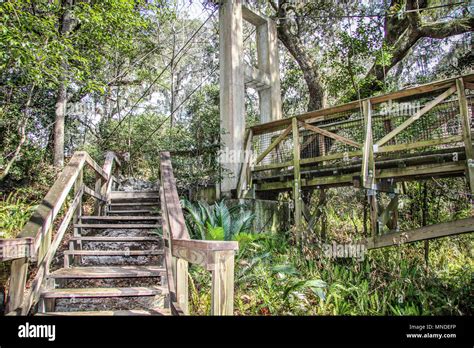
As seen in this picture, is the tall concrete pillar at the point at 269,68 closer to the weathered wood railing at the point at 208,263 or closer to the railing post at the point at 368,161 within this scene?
Result: the railing post at the point at 368,161

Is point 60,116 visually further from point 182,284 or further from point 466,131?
point 466,131

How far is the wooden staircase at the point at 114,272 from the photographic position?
9.80 ft

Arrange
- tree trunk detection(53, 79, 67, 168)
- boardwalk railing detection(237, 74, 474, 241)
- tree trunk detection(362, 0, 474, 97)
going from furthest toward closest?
tree trunk detection(362, 0, 474, 97) → tree trunk detection(53, 79, 67, 168) → boardwalk railing detection(237, 74, 474, 241)

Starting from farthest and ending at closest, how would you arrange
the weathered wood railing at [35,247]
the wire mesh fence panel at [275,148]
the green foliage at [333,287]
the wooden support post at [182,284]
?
the wire mesh fence panel at [275,148], the green foliage at [333,287], the wooden support post at [182,284], the weathered wood railing at [35,247]

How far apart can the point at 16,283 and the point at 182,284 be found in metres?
1.19

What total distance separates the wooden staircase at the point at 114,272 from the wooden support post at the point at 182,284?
0.43 meters

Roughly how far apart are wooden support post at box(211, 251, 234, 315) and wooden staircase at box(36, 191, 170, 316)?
3.37 feet

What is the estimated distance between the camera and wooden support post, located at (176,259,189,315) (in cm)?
245

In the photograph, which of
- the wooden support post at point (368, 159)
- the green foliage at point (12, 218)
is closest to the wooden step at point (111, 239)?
the green foliage at point (12, 218)

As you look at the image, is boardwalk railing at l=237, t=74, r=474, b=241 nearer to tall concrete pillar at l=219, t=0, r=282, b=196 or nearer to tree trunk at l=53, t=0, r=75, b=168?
tall concrete pillar at l=219, t=0, r=282, b=196

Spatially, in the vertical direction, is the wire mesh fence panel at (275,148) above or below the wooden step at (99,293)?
above

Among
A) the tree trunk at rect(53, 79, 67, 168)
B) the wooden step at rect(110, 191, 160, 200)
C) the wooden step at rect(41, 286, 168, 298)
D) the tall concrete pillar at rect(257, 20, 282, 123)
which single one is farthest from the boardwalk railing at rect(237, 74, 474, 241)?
the tree trunk at rect(53, 79, 67, 168)

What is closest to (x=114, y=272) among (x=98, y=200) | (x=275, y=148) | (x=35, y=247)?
(x=35, y=247)
